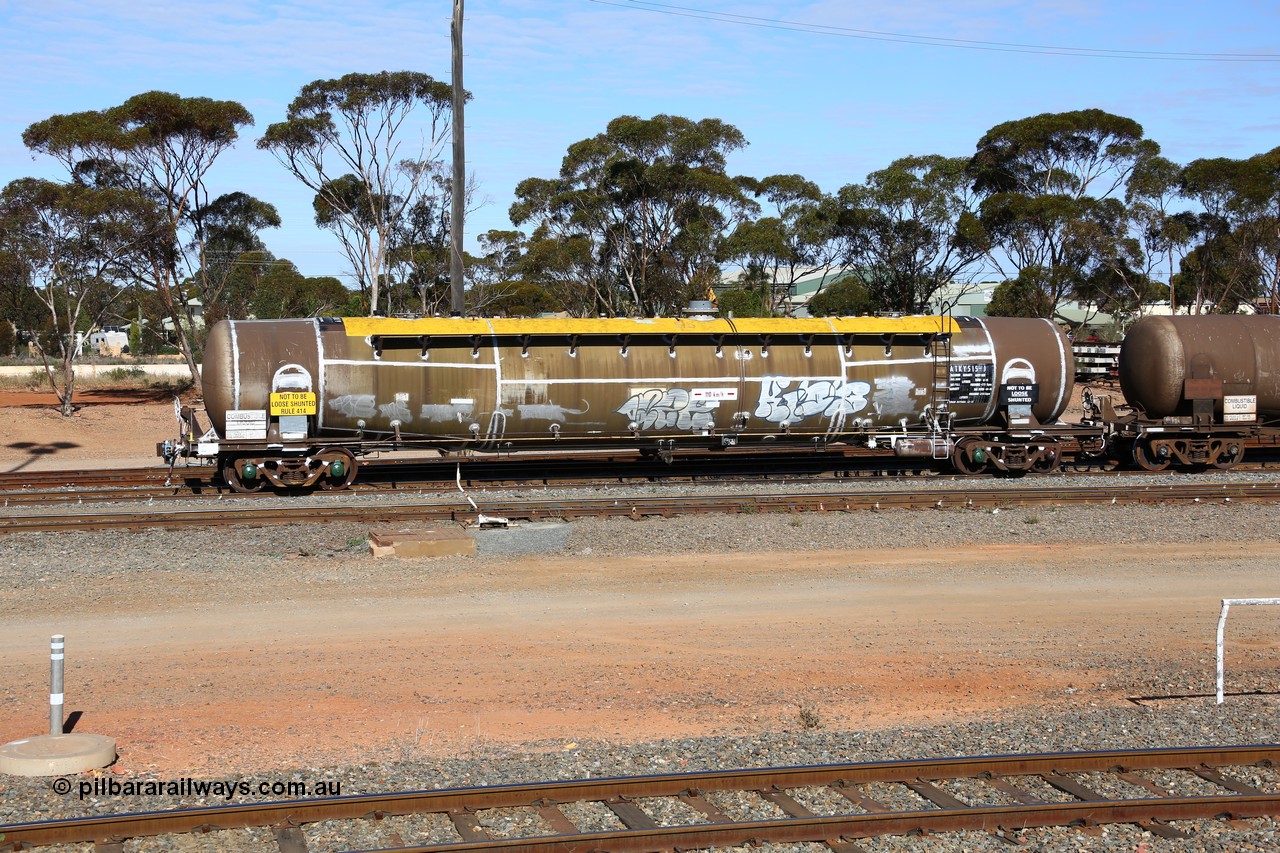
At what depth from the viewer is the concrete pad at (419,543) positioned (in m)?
15.4

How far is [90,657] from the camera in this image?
1098 centimetres

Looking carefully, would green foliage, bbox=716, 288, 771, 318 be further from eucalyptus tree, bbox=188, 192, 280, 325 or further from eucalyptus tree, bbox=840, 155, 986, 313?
eucalyptus tree, bbox=188, 192, 280, 325

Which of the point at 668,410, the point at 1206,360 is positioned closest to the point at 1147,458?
the point at 1206,360

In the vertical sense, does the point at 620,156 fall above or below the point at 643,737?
above

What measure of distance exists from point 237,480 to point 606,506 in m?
7.70

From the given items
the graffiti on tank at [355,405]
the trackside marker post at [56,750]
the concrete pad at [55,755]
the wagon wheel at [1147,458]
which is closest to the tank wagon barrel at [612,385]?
the graffiti on tank at [355,405]

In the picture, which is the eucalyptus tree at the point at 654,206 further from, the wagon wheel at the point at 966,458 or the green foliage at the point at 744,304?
the wagon wheel at the point at 966,458

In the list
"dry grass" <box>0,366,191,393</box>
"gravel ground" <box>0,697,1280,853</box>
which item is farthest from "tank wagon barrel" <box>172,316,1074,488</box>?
"dry grass" <box>0,366,191,393</box>

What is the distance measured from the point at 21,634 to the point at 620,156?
4542 centimetres

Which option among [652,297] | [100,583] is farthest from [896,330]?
[652,297]

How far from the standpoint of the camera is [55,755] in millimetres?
7855

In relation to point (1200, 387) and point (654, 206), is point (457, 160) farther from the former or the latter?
point (654, 206)

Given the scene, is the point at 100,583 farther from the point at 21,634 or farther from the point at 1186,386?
the point at 1186,386

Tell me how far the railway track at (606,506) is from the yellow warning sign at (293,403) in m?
1.89
